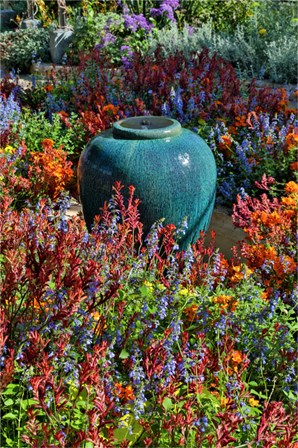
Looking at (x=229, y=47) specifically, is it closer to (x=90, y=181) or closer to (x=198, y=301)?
(x=90, y=181)

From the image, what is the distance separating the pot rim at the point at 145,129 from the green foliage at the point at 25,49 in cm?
565

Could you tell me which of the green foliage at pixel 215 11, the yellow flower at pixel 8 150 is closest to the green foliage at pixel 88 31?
the green foliage at pixel 215 11

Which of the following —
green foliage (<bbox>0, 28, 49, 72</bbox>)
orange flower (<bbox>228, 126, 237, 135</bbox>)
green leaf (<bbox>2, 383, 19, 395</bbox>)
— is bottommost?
green foliage (<bbox>0, 28, 49, 72</bbox>)

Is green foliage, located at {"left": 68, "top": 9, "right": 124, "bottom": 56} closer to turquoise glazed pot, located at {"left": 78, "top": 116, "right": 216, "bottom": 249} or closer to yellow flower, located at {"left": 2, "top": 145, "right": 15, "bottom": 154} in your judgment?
yellow flower, located at {"left": 2, "top": 145, "right": 15, "bottom": 154}

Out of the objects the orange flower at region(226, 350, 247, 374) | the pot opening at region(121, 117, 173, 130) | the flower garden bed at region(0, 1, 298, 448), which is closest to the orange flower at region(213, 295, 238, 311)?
the flower garden bed at region(0, 1, 298, 448)

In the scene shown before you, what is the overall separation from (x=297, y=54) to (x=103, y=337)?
582 cm

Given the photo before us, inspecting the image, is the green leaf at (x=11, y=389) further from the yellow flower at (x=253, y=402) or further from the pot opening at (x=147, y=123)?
the pot opening at (x=147, y=123)

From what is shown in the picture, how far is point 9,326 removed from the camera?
2303 mm

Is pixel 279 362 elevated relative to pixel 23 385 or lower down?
lower down

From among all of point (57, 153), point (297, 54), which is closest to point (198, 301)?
point (57, 153)

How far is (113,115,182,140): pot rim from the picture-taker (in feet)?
12.6

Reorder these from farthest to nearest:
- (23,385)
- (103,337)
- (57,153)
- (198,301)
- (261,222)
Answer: (57,153) < (261,222) < (198,301) < (103,337) < (23,385)

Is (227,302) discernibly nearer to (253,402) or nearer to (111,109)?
(253,402)

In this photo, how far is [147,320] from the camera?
251 cm
